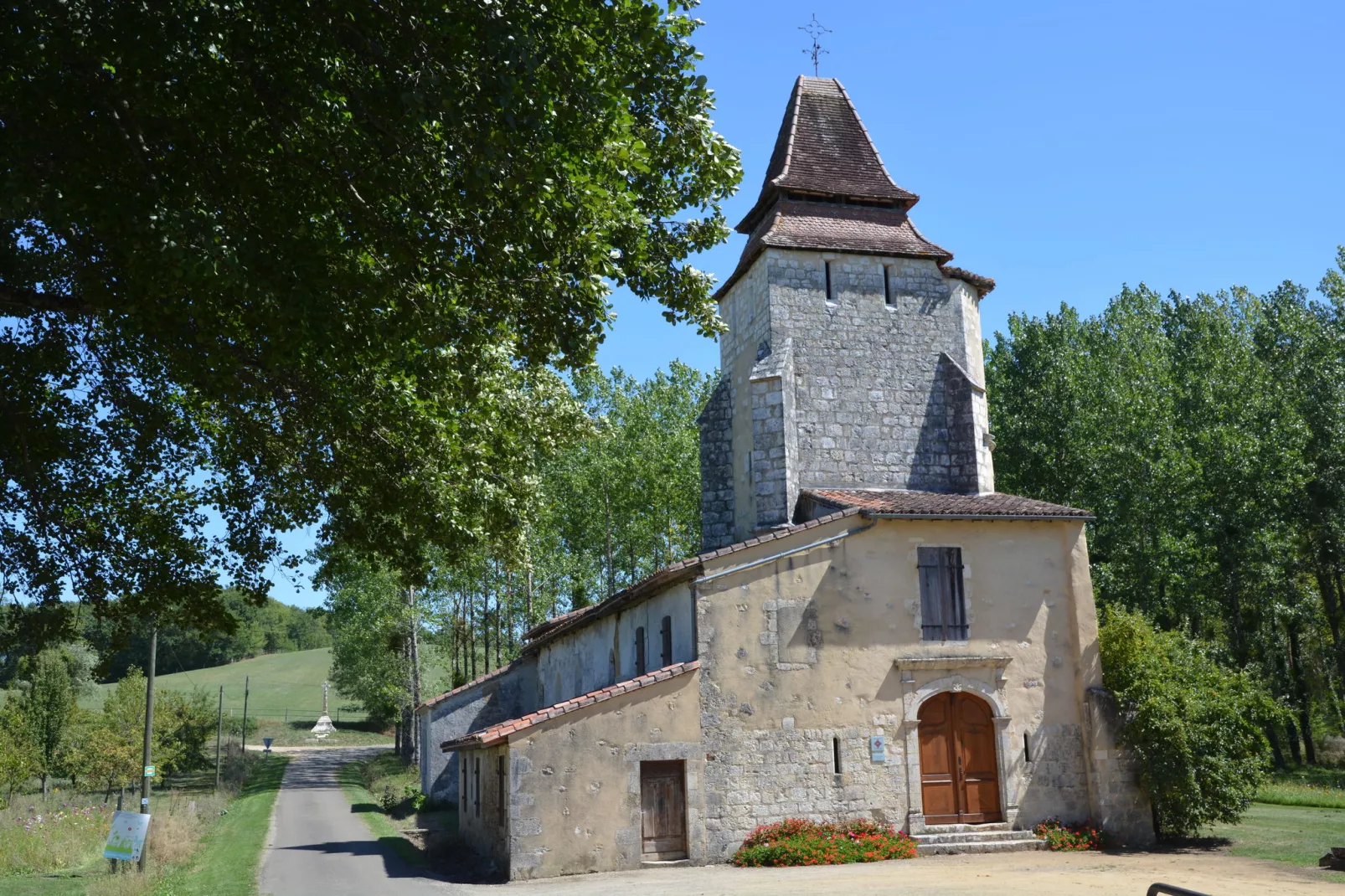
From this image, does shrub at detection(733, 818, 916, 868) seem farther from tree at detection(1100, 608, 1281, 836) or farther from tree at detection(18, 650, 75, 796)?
tree at detection(18, 650, 75, 796)

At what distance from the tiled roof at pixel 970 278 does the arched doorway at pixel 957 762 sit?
32.9ft

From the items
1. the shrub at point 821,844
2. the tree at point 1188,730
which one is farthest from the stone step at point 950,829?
the tree at point 1188,730

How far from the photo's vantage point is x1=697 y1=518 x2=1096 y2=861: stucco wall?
1730 centimetres

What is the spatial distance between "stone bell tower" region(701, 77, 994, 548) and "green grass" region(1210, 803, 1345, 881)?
8.25 m

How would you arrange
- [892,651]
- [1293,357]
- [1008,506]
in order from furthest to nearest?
[1293,357]
[1008,506]
[892,651]

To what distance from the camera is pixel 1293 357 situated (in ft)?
115

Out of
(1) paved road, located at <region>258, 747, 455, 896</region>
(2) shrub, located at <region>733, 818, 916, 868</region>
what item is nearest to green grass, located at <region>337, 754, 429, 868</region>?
(1) paved road, located at <region>258, 747, 455, 896</region>

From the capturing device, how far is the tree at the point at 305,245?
305 inches

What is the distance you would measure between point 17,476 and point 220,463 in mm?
2039

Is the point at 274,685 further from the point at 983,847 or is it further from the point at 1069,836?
the point at 1069,836

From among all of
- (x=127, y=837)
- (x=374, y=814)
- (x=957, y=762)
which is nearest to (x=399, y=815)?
(x=374, y=814)

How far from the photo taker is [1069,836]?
17625 millimetres

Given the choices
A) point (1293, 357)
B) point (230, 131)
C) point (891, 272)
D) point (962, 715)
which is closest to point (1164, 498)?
point (1293, 357)

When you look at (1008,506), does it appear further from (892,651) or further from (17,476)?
(17,476)
